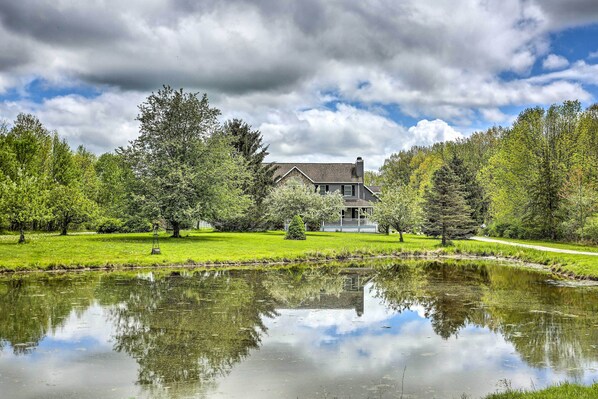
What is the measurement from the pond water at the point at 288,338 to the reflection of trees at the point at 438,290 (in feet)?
0.29

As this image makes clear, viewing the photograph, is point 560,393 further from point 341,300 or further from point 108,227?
point 108,227

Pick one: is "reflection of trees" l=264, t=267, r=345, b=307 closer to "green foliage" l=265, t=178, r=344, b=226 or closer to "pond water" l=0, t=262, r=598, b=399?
"pond water" l=0, t=262, r=598, b=399

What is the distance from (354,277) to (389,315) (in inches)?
339

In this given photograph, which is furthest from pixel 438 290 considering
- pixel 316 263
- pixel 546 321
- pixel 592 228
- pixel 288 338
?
pixel 592 228

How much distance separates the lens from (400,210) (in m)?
41.2

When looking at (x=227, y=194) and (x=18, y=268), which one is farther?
(x=227, y=194)

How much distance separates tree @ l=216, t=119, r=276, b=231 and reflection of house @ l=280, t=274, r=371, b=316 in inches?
1296

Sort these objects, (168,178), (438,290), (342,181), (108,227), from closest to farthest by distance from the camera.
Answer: (438,290)
(168,178)
(108,227)
(342,181)

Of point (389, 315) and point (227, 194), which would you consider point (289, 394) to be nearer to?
point (389, 315)

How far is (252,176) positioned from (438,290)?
37032 millimetres

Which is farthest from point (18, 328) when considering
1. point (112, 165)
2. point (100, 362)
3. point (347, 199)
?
point (112, 165)

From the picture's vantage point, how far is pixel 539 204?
43625 millimetres

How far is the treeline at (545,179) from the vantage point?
129 ft

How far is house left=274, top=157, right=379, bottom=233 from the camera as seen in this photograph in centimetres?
6469
